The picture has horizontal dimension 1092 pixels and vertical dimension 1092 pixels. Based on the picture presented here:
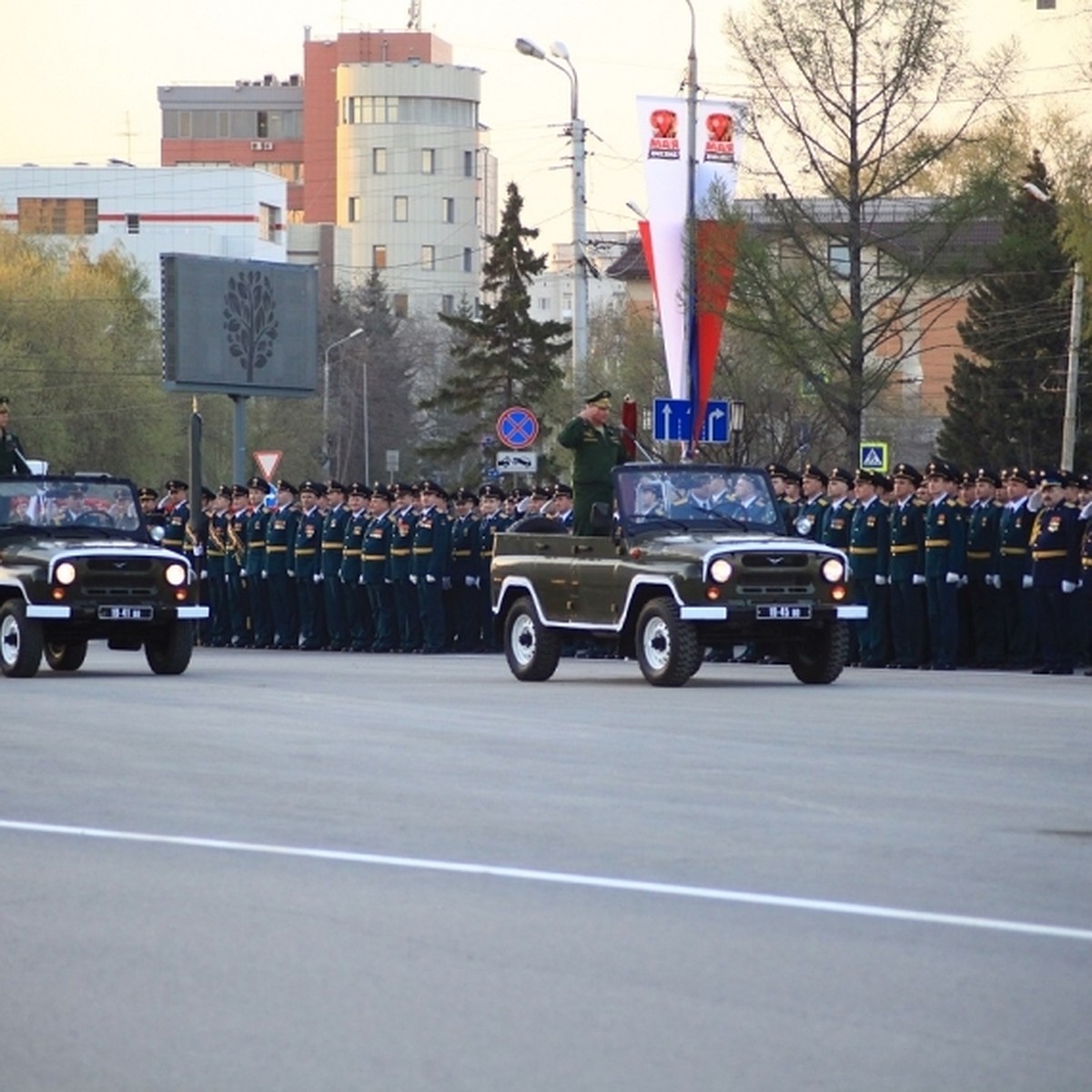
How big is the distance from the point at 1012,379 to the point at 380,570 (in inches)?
1763

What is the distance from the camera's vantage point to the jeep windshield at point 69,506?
24953mm

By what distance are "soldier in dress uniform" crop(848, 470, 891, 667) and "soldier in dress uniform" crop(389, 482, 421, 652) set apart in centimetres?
735

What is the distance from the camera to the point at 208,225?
129375 millimetres

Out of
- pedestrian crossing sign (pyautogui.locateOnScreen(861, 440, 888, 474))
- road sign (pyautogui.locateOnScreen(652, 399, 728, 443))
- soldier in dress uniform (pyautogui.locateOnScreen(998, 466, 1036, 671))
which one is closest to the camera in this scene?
soldier in dress uniform (pyautogui.locateOnScreen(998, 466, 1036, 671))

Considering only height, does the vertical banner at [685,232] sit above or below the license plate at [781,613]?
above

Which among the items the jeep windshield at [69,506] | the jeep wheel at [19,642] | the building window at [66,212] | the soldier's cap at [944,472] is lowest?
the jeep wheel at [19,642]

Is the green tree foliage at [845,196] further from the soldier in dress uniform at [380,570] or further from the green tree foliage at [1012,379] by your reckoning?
the green tree foliage at [1012,379]

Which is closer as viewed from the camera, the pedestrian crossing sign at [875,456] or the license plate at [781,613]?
the license plate at [781,613]

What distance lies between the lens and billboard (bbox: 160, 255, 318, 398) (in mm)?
42500

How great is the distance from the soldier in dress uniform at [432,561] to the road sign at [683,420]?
14.5 ft

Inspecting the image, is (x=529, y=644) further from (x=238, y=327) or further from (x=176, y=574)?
(x=238, y=327)

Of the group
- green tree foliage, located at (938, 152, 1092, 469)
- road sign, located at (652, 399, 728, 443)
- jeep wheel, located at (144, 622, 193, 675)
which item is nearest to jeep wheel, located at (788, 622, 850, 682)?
jeep wheel, located at (144, 622, 193, 675)

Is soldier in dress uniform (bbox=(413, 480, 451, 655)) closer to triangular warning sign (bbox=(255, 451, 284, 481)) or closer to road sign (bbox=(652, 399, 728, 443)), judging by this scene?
road sign (bbox=(652, 399, 728, 443))

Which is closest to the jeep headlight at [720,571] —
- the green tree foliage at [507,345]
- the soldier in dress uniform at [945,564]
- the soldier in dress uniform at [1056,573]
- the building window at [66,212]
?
the soldier in dress uniform at [1056,573]
